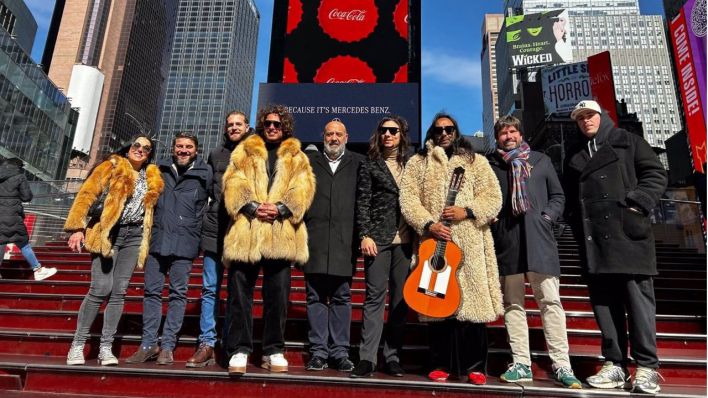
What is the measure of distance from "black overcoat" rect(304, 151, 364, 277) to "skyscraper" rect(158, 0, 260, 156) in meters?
127

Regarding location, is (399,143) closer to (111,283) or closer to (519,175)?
(519,175)

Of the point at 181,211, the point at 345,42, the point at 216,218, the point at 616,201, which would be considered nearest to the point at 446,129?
the point at 616,201

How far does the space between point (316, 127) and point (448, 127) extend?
22.8 ft

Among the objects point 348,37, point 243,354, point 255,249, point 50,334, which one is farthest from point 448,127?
point 348,37

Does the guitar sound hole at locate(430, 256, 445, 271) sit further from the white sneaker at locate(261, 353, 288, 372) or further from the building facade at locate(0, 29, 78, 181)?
the building facade at locate(0, 29, 78, 181)

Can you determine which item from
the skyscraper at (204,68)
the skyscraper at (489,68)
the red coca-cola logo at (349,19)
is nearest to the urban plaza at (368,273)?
the red coca-cola logo at (349,19)

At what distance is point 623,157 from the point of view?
296 centimetres

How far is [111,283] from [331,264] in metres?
1.82

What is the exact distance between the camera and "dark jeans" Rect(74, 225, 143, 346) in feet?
10.5

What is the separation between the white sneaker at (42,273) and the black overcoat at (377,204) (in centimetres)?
520

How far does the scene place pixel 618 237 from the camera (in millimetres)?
2797

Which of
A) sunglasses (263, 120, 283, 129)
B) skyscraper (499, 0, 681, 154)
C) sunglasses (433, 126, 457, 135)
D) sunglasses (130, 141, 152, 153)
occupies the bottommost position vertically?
sunglasses (130, 141, 152, 153)

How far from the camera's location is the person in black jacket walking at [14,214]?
5469 millimetres

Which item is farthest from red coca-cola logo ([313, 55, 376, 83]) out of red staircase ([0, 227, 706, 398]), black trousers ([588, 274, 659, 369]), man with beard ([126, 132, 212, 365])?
black trousers ([588, 274, 659, 369])
